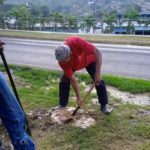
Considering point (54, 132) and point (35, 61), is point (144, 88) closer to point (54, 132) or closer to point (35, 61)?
point (54, 132)

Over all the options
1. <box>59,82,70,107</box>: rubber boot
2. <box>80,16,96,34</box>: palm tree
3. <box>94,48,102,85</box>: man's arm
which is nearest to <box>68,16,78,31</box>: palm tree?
<box>80,16,96,34</box>: palm tree

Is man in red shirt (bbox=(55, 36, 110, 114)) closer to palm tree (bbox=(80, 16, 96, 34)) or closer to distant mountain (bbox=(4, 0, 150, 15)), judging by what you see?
palm tree (bbox=(80, 16, 96, 34))

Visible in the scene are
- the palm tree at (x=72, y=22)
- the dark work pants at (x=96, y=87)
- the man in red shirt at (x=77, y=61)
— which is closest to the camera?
the man in red shirt at (x=77, y=61)

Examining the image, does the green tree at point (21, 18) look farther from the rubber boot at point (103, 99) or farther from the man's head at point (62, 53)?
the man's head at point (62, 53)

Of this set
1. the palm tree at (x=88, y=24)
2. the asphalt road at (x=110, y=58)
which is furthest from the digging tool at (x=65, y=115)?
the palm tree at (x=88, y=24)

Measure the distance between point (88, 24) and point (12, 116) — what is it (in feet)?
75.8

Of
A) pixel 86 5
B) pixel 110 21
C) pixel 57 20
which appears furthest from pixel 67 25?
pixel 86 5

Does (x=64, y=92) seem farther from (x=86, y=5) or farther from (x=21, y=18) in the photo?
(x=86, y=5)

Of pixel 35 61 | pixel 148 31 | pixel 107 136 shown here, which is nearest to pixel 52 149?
pixel 107 136

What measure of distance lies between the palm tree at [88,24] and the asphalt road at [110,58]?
7.38 m

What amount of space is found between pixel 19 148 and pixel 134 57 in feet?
37.3

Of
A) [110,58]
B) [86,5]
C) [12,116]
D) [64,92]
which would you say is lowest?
[110,58]

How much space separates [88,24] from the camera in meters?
24.7

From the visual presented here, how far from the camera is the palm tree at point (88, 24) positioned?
24.5 meters
